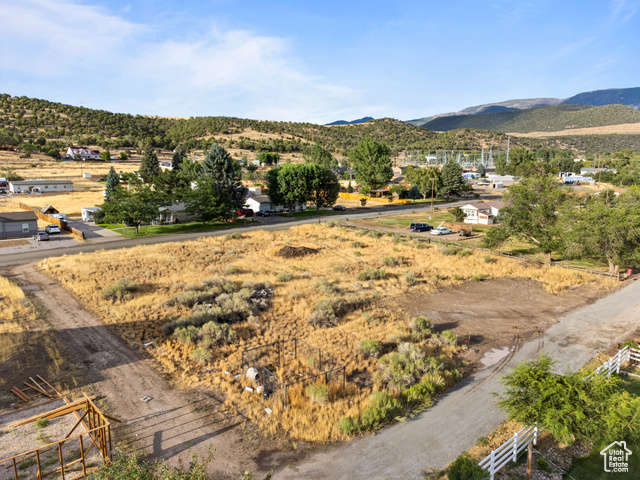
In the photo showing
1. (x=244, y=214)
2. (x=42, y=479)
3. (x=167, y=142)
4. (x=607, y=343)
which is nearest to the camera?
(x=42, y=479)

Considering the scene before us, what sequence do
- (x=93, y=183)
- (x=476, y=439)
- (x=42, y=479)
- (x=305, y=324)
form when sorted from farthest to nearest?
(x=93, y=183), (x=305, y=324), (x=476, y=439), (x=42, y=479)

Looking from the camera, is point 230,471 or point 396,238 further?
point 396,238

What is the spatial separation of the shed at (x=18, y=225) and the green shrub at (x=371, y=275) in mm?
42400

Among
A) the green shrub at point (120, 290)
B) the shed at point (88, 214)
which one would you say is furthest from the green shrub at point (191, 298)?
the shed at point (88, 214)

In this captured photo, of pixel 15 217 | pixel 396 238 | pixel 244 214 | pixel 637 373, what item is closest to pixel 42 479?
pixel 637 373

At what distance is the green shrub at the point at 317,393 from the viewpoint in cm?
1434

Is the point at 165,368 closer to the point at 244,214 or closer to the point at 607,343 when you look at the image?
the point at 607,343

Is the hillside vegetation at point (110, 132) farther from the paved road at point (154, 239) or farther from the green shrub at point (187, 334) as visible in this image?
the green shrub at point (187, 334)

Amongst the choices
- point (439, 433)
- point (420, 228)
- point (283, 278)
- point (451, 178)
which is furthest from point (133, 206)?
point (451, 178)

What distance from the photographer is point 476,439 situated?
12547mm

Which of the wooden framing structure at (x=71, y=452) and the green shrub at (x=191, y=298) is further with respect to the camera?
the green shrub at (x=191, y=298)

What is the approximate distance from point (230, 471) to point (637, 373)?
1772 cm

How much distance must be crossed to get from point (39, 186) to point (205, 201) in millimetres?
51022

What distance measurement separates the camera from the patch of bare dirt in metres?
20.9
